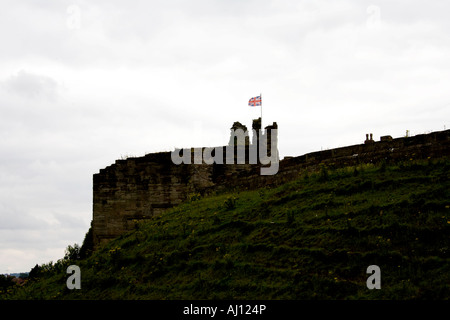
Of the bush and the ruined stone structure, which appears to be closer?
the bush

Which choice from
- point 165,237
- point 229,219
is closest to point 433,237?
point 229,219

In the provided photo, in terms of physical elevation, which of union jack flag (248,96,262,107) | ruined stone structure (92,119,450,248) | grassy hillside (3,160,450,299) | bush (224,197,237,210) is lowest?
grassy hillside (3,160,450,299)

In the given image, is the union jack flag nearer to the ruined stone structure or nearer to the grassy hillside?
the ruined stone structure

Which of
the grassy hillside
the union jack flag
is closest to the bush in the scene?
the grassy hillside

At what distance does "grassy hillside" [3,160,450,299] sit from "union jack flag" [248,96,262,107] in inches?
400

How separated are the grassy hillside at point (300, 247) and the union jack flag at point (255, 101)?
1015 cm

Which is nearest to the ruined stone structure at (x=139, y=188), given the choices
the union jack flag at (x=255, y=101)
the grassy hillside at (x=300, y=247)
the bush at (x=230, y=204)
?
the union jack flag at (x=255, y=101)

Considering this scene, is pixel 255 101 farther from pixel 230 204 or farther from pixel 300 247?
pixel 300 247

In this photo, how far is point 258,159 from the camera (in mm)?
28953

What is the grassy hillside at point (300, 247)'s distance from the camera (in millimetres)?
12705

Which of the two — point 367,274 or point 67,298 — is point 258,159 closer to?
point 67,298

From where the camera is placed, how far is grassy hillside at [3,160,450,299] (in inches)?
500
